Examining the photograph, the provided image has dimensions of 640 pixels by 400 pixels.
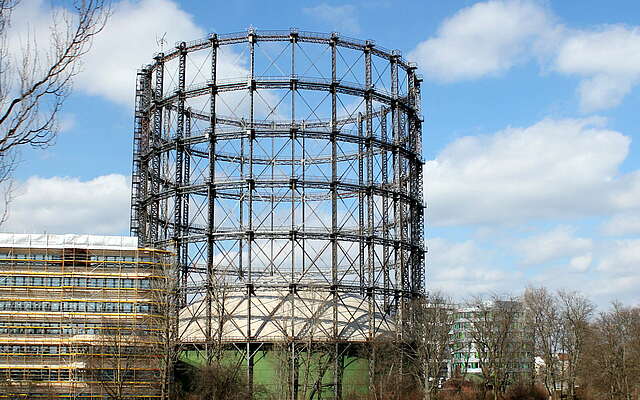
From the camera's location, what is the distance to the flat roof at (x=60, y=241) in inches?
1486

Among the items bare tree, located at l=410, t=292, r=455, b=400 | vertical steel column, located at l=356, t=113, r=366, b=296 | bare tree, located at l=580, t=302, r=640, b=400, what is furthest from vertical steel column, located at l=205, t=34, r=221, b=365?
bare tree, located at l=580, t=302, r=640, b=400

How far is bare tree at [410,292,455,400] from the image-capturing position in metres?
38.2

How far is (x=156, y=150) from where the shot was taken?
42.2 m

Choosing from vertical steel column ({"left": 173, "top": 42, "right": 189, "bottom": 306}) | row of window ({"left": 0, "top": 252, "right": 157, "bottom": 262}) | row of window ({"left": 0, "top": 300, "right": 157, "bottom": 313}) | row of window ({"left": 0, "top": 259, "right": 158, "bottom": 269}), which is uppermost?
vertical steel column ({"left": 173, "top": 42, "right": 189, "bottom": 306})

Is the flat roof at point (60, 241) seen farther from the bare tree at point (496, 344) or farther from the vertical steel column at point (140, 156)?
the bare tree at point (496, 344)

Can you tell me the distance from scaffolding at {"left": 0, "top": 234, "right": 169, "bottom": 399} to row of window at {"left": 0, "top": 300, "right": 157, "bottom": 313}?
0.16ft

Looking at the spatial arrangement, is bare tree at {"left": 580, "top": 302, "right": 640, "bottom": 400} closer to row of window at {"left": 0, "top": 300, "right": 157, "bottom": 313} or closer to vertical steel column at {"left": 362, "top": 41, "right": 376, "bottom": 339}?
vertical steel column at {"left": 362, "top": 41, "right": 376, "bottom": 339}

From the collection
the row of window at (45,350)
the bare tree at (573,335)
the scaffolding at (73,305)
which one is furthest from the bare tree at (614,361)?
the row of window at (45,350)

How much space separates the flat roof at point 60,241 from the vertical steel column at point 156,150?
131 inches

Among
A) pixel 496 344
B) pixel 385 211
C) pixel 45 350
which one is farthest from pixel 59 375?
pixel 496 344

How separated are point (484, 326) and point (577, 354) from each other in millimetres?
5942

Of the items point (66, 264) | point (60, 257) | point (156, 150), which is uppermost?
point (156, 150)

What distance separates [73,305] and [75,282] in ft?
3.76

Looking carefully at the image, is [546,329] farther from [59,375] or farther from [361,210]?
[59,375]
